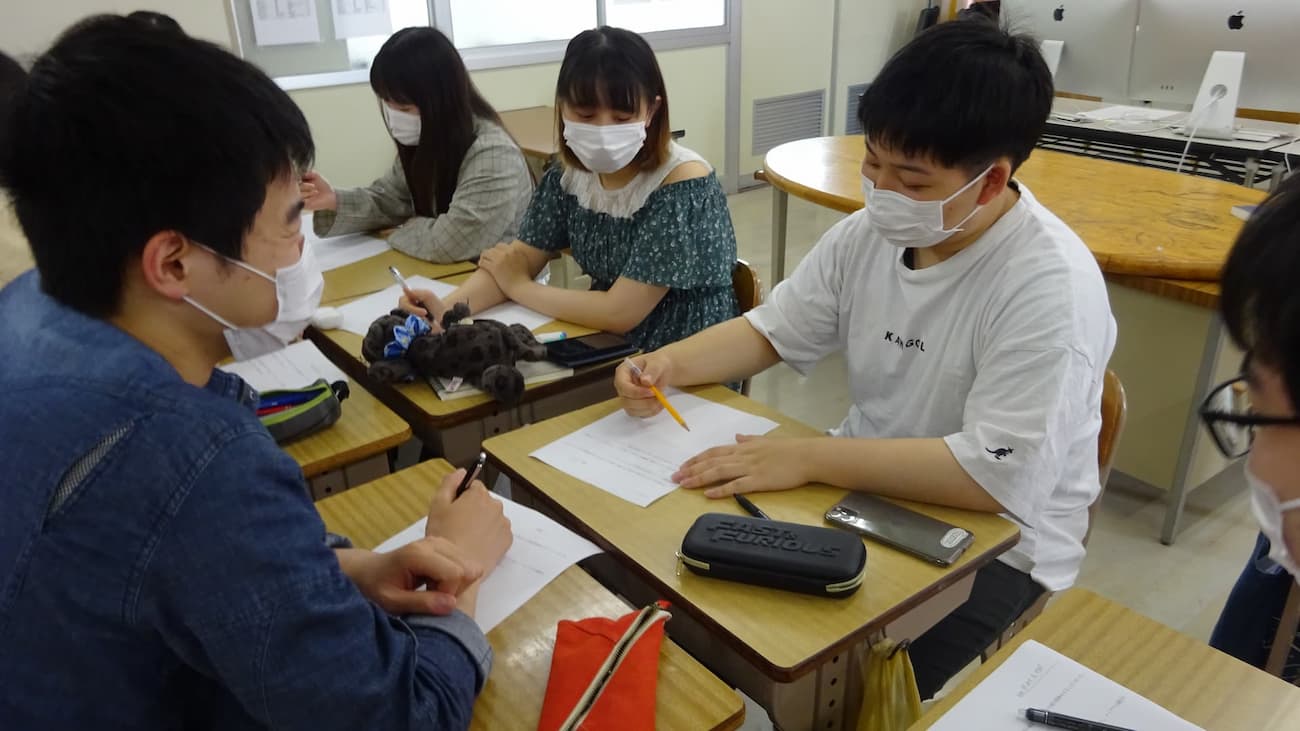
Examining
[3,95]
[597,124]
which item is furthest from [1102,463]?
[3,95]

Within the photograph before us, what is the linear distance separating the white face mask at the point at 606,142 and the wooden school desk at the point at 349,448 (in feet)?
2.30

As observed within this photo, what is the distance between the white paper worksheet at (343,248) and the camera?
234cm

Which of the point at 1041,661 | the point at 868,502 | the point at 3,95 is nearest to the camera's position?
the point at 3,95

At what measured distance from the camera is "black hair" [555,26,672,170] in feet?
5.96

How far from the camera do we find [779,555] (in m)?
1.01

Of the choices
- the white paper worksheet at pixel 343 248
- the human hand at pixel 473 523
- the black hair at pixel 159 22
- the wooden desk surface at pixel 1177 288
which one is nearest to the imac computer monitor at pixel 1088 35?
the wooden desk surface at pixel 1177 288

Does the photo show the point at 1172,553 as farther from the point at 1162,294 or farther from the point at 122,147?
the point at 122,147

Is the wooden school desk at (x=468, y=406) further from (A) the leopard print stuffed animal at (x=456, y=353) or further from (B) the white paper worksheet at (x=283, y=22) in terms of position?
(B) the white paper worksheet at (x=283, y=22)

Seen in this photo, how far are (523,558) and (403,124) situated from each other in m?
1.60

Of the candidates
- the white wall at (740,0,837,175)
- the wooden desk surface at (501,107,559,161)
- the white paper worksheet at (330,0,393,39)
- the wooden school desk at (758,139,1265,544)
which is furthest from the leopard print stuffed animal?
the white wall at (740,0,837,175)

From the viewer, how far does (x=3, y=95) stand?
2.16 feet

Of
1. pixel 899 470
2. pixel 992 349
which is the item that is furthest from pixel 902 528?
pixel 992 349

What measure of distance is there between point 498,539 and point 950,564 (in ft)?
1.78

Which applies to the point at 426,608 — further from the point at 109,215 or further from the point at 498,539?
the point at 109,215
